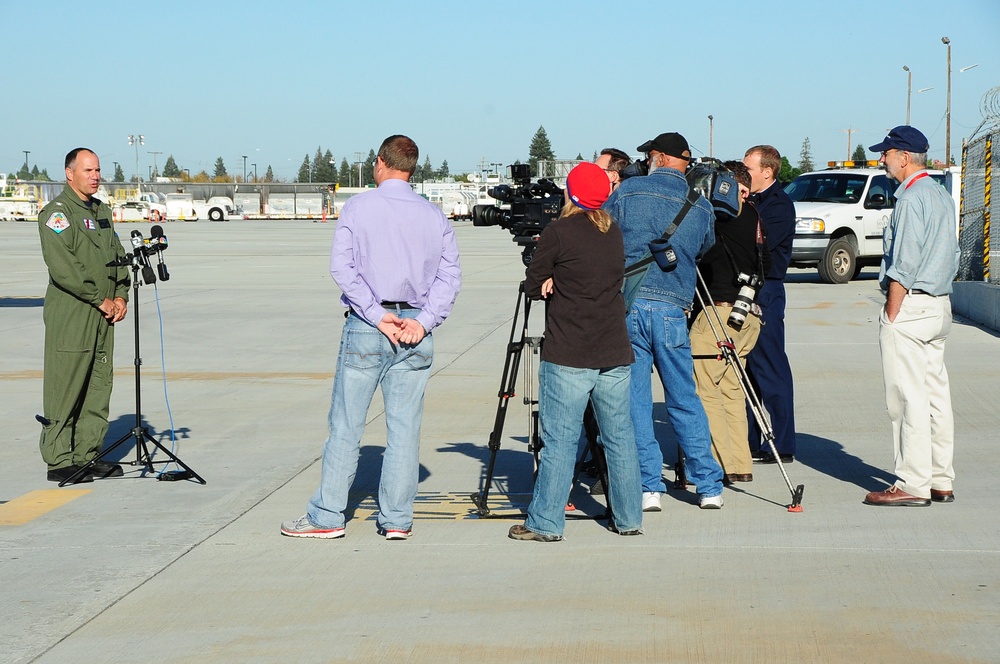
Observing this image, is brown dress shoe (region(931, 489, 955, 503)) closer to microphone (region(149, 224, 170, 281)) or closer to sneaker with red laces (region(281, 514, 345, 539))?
sneaker with red laces (region(281, 514, 345, 539))

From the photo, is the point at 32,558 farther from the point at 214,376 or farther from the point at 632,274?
the point at 214,376

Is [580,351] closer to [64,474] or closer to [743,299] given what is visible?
[743,299]

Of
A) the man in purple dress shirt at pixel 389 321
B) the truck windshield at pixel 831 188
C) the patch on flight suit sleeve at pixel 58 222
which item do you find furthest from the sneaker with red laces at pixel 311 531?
the truck windshield at pixel 831 188

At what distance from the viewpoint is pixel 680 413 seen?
619 centimetres

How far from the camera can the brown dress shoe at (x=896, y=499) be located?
623 cm

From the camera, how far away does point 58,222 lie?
273 inches

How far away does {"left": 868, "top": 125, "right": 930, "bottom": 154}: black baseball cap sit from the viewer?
6188 millimetres

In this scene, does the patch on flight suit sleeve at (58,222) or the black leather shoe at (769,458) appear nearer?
the patch on flight suit sleeve at (58,222)

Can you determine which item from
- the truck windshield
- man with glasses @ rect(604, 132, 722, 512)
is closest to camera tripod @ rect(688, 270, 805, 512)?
man with glasses @ rect(604, 132, 722, 512)

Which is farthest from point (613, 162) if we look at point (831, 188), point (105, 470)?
point (831, 188)

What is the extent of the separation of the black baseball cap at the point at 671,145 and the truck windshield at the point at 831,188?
17.1 m

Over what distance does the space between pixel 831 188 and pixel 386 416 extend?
19131 mm

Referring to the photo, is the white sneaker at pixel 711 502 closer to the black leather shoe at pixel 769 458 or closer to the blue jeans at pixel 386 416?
the black leather shoe at pixel 769 458

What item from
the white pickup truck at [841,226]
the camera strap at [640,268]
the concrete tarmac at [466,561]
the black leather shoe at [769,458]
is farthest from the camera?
the white pickup truck at [841,226]
